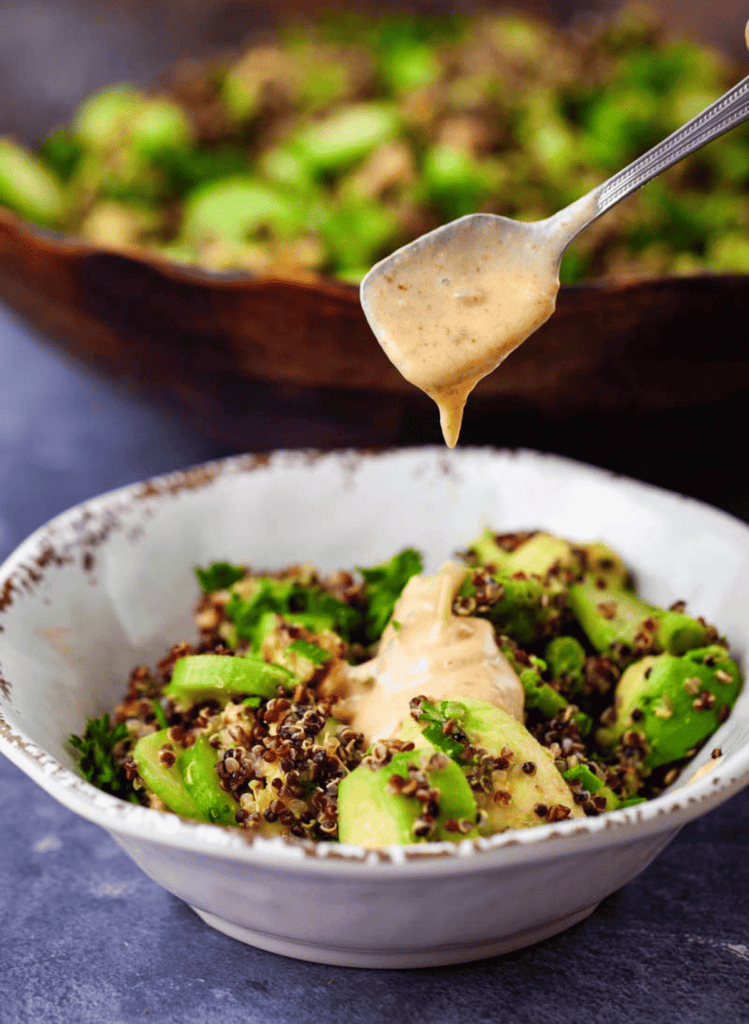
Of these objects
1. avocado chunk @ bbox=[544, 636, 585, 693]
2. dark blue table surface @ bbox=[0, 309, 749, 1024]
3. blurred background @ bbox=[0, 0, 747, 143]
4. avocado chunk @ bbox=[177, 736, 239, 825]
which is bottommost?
dark blue table surface @ bbox=[0, 309, 749, 1024]

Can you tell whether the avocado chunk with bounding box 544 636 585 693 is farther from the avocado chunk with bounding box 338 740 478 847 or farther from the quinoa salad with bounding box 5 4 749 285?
the quinoa salad with bounding box 5 4 749 285

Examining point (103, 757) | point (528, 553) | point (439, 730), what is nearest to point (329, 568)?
point (528, 553)

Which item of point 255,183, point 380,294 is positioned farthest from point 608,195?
point 255,183

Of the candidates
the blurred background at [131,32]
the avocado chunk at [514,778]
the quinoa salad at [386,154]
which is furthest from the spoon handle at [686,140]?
the blurred background at [131,32]

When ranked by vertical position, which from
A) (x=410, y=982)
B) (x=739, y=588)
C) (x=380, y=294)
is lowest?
(x=410, y=982)

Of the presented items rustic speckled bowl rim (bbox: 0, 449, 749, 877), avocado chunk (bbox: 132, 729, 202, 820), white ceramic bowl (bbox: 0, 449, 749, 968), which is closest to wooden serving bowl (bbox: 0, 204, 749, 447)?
white ceramic bowl (bbox: 0, 449, 749, 968)

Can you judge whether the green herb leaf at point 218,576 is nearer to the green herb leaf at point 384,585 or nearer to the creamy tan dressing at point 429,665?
the green herb leaf at point 384,585

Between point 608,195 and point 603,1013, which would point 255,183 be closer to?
point 608,195
